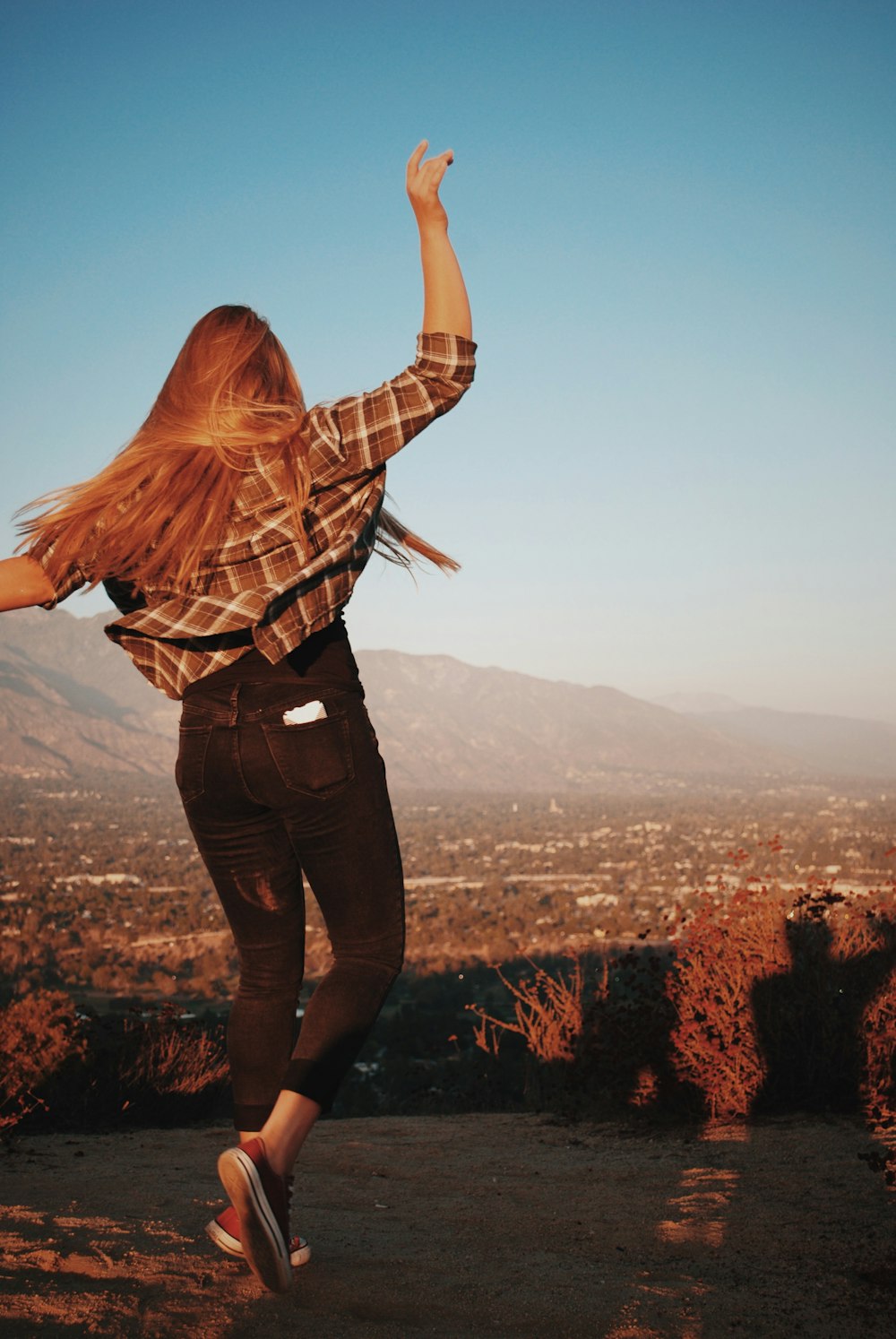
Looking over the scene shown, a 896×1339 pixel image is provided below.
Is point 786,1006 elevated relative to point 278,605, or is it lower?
lower

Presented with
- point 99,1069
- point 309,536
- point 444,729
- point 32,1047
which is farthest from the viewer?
point 444,729

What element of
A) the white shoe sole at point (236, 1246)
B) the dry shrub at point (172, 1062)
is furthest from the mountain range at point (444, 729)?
the white shoe sole at point (236, 1246)

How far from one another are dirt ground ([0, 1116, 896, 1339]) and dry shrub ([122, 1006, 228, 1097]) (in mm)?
2195

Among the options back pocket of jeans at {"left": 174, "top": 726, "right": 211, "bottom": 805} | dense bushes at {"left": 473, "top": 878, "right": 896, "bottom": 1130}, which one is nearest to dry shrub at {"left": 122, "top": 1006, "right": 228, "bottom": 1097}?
dense bushes at {"left": 473, "top": 878, "right": 896, "bottom": 1130}

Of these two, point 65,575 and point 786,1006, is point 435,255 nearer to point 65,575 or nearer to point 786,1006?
point 65,575

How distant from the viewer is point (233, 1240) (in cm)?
240

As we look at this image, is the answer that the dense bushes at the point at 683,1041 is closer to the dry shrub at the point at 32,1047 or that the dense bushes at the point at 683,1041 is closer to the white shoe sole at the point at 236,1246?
→ the dry shrub at the point at 32,1047

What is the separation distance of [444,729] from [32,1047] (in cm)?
13074

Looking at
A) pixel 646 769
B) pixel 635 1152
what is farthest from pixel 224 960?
pixel 646 769

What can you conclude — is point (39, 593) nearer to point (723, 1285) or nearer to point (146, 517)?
point (146, 517)

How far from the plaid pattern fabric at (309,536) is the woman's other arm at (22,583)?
0.13 feet

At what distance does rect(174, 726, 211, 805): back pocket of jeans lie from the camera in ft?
7.02

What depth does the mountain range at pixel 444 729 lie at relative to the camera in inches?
4126

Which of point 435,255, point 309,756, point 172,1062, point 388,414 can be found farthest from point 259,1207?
point 172,1062
